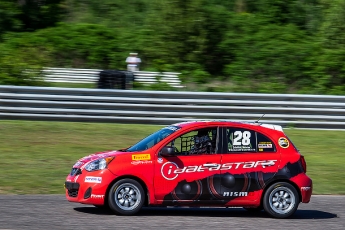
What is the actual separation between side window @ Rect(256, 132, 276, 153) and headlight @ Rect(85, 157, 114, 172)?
7.29 ft

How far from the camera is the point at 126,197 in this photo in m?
9.27

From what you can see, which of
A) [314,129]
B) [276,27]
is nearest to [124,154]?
[314,129]

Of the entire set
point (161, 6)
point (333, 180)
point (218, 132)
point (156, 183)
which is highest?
point (161, 6)

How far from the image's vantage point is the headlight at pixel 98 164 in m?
9.28

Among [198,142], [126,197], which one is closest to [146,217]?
[126,197]

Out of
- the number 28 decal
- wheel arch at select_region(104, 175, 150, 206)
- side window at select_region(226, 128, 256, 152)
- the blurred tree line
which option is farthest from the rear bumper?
the blurred tree line

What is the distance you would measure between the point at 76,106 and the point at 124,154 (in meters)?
8.20

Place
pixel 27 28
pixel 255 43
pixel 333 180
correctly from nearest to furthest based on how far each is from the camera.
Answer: pixel 333 180, pixel 255 43, pixel 27 28

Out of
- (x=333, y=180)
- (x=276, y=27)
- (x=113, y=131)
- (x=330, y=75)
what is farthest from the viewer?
(x=276, y=27)

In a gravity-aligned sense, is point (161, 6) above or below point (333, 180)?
above

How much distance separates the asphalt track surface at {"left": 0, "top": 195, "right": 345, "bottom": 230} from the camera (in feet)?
28.1

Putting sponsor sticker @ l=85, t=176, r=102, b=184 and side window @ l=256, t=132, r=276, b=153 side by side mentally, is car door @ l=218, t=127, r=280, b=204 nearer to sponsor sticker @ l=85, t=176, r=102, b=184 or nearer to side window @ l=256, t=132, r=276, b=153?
side window @ l=256, t=132, r=276, b=153

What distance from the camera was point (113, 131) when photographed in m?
17.0

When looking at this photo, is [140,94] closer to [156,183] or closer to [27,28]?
[156,183]
